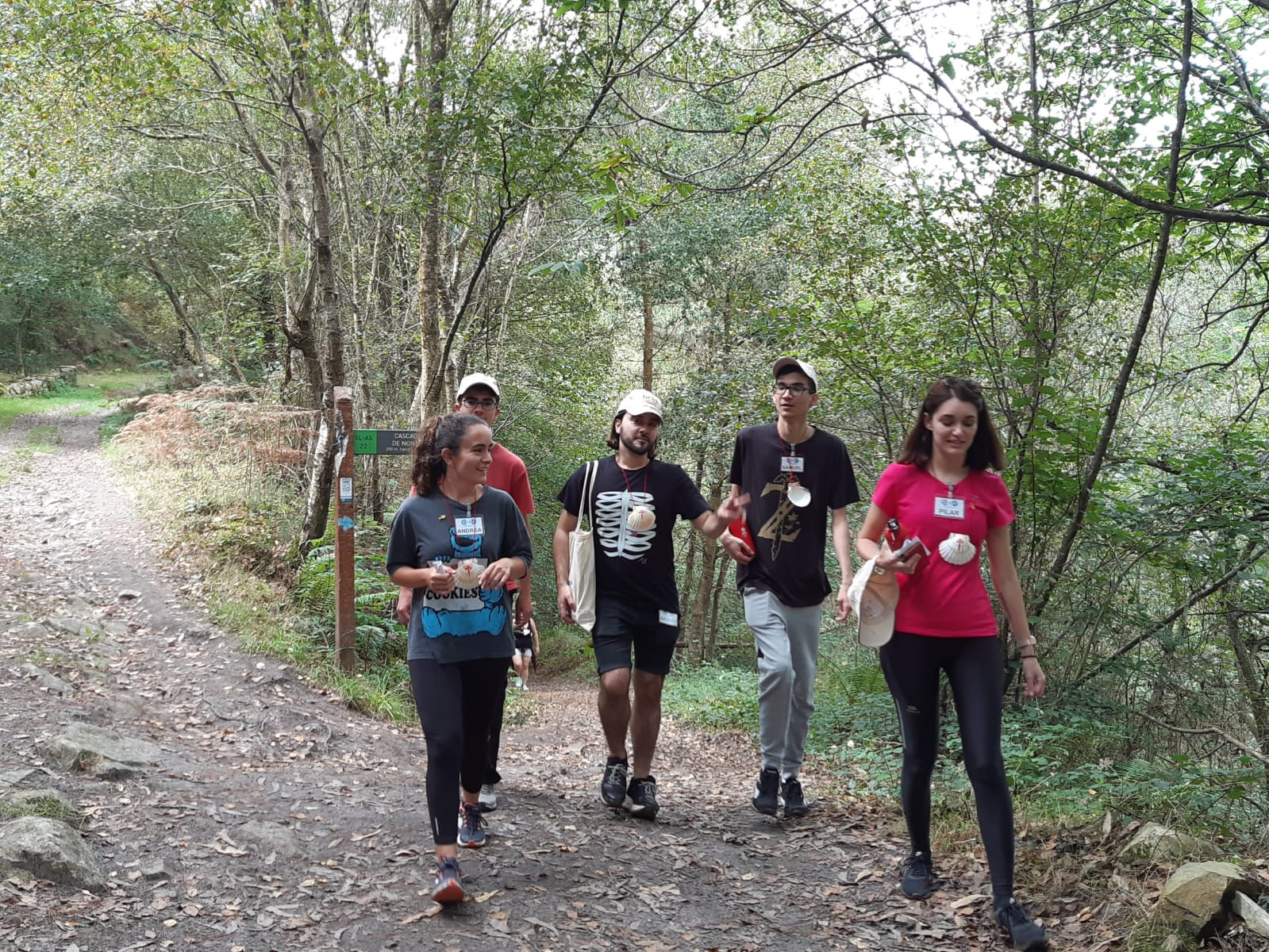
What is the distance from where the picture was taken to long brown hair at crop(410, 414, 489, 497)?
13.3ft

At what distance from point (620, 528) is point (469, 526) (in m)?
1.21

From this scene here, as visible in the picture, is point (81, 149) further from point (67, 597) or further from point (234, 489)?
point (67, 597)

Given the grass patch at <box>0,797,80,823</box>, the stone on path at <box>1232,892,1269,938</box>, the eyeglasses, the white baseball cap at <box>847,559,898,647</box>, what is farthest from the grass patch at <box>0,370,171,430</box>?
the stone on path at <box>1232,892,1269,938</box>

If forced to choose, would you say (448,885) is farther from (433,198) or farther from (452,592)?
(433,198)

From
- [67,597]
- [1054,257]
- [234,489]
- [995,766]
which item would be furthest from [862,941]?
[234,489]

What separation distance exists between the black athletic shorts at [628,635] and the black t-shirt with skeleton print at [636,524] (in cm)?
5

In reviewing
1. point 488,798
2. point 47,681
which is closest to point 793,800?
point 488,798

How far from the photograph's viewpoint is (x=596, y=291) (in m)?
19.1

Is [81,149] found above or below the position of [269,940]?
above

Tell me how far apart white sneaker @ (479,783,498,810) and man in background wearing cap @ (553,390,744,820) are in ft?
2.10

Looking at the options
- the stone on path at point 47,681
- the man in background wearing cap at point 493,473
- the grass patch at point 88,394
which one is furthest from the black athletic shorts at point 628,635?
the grass patch at point 88,394

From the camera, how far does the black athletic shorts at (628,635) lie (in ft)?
16.5

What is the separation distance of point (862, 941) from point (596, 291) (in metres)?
16.4

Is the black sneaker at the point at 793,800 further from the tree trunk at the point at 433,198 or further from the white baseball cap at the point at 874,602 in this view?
the tree trunk at the point at 433,198
